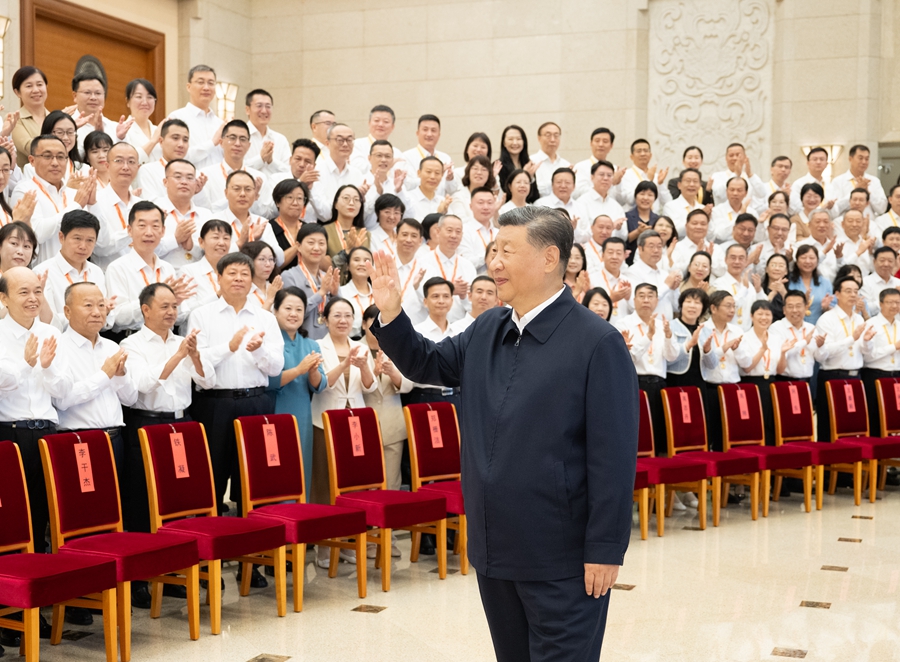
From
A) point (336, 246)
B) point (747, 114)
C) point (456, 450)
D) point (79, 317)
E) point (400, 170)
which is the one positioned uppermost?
point (747, 114)

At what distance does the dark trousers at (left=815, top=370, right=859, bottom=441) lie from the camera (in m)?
8.22

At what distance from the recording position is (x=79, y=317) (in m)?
4.61

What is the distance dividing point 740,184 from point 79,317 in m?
6.99

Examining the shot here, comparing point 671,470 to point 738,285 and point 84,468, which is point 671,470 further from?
point 84,468

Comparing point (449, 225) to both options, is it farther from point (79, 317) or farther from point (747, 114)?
point (747, 114)

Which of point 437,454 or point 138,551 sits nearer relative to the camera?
point 138,551

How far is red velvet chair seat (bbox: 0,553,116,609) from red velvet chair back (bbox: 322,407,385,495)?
170 centimetres

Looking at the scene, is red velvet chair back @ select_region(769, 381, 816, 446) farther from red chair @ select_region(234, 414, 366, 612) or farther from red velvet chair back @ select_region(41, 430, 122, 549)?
red velvet chair back @ select_region(41, 430, 122, 549)

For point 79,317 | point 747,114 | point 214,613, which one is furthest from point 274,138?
point 747,114

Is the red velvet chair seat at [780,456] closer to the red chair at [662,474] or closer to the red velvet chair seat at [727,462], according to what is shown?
the red velvet chair seat at [727,462]

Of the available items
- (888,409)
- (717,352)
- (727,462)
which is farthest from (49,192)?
(888,409)

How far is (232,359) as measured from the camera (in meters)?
5.27

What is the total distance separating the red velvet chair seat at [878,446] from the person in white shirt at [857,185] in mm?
3511

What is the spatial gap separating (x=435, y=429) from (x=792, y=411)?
11.2 feet
